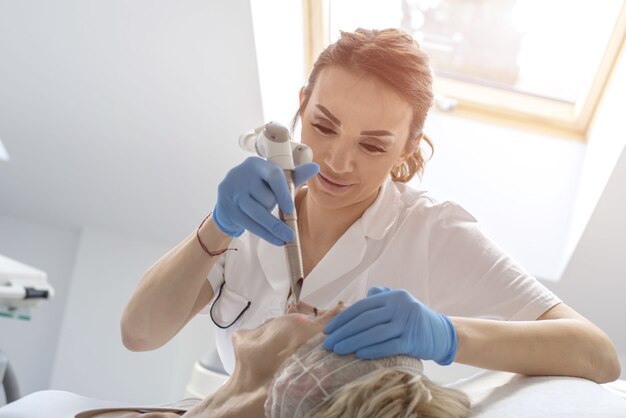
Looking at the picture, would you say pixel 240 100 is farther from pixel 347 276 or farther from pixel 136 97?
pixel 347 276

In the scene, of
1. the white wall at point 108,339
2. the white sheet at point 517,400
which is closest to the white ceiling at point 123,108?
the white wall at point 108,339

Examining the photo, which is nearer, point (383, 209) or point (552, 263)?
point (383, 209)

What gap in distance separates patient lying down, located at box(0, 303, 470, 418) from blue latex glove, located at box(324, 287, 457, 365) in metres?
0.02

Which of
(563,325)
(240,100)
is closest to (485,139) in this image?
(240,100)

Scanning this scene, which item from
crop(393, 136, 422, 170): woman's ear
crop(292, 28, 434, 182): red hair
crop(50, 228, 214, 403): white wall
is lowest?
crop(50, 228, 214, 403): white wall

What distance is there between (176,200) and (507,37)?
5.20 feet

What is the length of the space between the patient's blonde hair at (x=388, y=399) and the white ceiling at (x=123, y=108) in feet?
Answer: 5.24

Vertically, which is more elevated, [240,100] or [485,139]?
[240,100]

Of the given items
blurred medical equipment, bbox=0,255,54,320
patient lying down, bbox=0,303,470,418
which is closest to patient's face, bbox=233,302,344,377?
patient lying down, bbox=0,303,470,418

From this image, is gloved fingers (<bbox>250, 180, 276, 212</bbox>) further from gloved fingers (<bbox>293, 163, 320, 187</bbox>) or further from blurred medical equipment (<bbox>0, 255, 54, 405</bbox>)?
blurred medical equipment (<bbox>0, 255, 54, 405</bbox>)

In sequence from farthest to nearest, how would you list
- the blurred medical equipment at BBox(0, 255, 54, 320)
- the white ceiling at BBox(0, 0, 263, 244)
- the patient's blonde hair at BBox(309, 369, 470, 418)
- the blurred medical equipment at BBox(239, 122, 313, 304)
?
the white ceiling at BBox(0, 0, 263, 244) → the blurred medical equipment at BBox(0, 255, 54, 320) → the blurred medical equipment at BBox(239, 122, 313, 304) → the patient's blonde hair at BBox(309, 369, 470, 418)

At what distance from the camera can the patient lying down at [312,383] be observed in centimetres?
113

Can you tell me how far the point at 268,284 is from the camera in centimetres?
186

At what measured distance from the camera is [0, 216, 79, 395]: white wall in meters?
3.64
